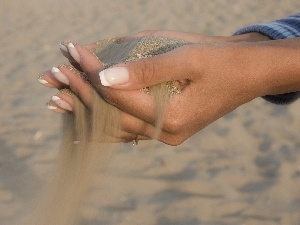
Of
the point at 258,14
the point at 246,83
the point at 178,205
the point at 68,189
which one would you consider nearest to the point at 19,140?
the point at 178,205

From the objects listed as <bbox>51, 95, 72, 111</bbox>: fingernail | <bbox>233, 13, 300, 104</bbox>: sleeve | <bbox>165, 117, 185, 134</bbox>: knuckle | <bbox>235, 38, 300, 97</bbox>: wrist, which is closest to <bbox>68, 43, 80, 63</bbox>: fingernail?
<bbox>51, 95, 72, 111</bbox>: fingernail

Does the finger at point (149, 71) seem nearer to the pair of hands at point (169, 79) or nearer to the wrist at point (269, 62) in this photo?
the pair of hands at point (169, 79)

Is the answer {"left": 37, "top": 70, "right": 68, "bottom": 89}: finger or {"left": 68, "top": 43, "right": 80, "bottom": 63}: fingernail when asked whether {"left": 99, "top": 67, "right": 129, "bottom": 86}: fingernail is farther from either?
{"left": 37, "top": 70, "right": 68, "bottom": 89}: finger

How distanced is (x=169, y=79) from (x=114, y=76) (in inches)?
5.6

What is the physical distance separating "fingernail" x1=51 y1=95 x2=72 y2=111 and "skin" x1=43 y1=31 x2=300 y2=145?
13 mm

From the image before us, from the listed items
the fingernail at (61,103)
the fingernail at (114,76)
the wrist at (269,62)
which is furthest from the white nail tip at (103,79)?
the wrist at (269,62)

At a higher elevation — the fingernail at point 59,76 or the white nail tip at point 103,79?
the fingernail at point 59,76

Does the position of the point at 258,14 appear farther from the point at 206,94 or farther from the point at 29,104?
the point at 206,94

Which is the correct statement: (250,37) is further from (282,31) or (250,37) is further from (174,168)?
(174,168)

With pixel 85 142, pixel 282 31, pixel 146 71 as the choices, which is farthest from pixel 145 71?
pixel 282 31

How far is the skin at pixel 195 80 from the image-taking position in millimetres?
1145

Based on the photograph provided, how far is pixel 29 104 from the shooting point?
10.9 feet

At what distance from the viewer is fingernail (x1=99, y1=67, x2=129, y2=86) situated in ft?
3.56

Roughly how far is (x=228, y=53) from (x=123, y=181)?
4.54 ft
